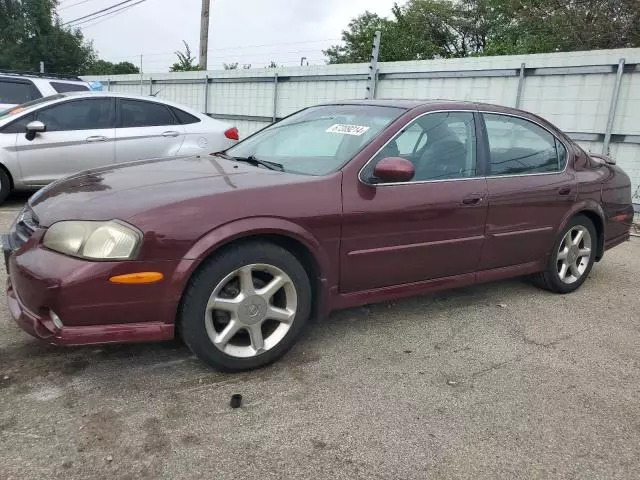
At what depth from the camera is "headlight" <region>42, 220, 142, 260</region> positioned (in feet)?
8.57

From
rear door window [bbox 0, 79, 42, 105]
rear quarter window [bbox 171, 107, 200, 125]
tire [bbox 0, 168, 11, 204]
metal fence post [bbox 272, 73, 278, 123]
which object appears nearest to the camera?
tire [bbox 0, 168, 11, 204]

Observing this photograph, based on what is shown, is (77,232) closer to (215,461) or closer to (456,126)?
(215,461)

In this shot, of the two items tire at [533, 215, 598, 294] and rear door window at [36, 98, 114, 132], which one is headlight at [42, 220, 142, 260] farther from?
rear door window at [36, 98, 114, 132]

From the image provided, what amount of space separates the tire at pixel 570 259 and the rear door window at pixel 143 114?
5.02m

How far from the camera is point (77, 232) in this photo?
2654 millimetres

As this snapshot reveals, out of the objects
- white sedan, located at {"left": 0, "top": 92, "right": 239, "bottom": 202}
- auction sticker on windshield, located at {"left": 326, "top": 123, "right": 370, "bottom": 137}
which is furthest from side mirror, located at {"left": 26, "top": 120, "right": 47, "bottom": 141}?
auction sticker on windshield, located at {"left": 326, "top": 123, "right": 370, "bottom": 137}

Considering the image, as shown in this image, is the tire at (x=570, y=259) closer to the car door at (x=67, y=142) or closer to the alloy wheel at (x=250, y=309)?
the alloy wheel at (x=250, y=309)

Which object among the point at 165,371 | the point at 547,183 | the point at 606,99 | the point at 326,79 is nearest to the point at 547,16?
the point at 326,79

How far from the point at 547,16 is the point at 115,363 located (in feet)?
61.1

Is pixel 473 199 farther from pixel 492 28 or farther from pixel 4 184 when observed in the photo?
pixel 492 28

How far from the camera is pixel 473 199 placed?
375cm

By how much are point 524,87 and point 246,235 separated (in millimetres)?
7271

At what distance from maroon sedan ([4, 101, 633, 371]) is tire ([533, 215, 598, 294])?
1.1 inches

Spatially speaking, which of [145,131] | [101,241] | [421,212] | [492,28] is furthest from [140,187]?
[492,28]
